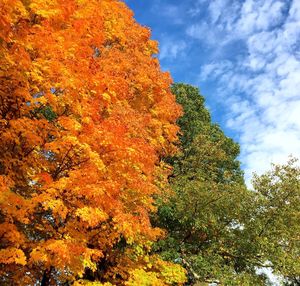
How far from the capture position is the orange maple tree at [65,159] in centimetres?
1523

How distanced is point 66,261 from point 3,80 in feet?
24.5

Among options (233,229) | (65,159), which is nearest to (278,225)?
(233,229)

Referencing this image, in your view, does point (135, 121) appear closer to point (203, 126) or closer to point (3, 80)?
point (3, 80)

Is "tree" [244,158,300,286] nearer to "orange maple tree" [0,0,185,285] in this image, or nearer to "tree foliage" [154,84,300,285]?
"tree foliage" [154,84,300,285]

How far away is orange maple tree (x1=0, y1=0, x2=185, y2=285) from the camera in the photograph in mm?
15227

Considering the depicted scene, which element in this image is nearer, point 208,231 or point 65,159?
point 65,159

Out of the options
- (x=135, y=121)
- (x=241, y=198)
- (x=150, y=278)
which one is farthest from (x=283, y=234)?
(x=135, y=121)

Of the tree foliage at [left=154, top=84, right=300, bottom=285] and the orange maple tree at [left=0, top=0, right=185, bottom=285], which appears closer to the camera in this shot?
the orange maple tree at [left=0, top=0, right=185, bottom=285]

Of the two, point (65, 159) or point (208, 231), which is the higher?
point (208, 231)

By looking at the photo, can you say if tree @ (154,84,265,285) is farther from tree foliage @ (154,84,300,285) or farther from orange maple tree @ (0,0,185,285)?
orange maple tree @ (0,0,185,285)

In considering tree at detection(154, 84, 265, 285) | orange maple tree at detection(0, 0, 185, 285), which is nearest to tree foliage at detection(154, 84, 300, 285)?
tree at detection(154, 84, 265, 285)

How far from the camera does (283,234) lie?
20.8m

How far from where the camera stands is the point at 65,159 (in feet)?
56.2

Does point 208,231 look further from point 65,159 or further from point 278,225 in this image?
point 65,159
